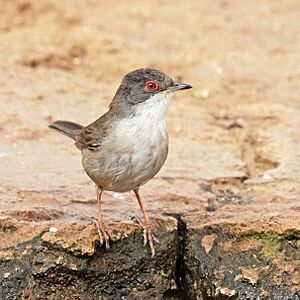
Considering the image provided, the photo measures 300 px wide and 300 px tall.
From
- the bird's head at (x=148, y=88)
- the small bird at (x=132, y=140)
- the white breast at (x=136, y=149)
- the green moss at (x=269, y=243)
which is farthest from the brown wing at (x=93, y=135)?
the green moss at (x=269, y=243)

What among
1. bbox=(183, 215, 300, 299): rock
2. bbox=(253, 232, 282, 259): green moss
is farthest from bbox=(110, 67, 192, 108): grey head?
bbox=(253, 232, 282, 259): green moss

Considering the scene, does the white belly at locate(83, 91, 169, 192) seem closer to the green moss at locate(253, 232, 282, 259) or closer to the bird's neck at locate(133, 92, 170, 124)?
the bird's neck at locate(133, 92, 170, 124)

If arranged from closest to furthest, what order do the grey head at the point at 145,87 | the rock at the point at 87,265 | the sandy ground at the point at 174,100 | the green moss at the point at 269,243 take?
the rock at the point at 87,265 < the green moss at the point at 269,243 < the grey head at the point at 145,87 < the sandy ground at the point at 174,100

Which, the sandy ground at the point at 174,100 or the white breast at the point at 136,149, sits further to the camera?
the sandy ground at the point at 174,100

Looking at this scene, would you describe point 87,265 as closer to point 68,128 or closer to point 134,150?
point 134,150

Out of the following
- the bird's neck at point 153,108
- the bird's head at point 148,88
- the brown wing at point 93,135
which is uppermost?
the bird's head at point 148,88

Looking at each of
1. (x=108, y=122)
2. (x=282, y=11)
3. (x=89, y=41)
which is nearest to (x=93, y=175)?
(x=108, y=122)

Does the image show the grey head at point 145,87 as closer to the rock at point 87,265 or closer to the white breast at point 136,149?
the white breast at point 136,149
